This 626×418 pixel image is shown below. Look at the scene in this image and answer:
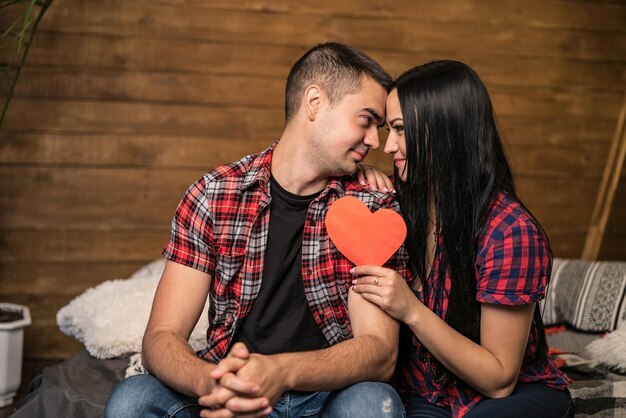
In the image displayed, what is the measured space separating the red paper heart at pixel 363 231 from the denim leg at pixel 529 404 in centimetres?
37

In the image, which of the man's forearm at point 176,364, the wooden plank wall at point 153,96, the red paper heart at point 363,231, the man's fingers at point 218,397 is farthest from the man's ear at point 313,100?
the wooden plank wall at point 153,96

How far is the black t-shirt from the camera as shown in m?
1.79

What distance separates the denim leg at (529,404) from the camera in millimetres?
1649

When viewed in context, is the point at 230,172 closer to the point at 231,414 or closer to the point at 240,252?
the point at 240,252

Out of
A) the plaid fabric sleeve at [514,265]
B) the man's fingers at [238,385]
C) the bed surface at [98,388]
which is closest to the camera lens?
the man's fingers at [238,385]

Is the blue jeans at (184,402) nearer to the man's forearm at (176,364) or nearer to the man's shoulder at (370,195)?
the man's forearm at (176,364)

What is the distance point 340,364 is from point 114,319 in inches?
44.6

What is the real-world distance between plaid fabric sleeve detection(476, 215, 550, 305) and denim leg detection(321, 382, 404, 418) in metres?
0.29

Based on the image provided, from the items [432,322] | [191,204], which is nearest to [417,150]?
[432,322]

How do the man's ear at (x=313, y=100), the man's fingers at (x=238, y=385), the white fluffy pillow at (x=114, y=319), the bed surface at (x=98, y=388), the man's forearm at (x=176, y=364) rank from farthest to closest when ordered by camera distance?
the white fluffy pillow at (x=114, y=319)
the bed surface at (x=98, y=388)
the man's ear at (x=313, y=100)
the man's forearm at (x=176, y=364)
the man's fingers at (x=238, y=385)

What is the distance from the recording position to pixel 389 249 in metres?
1.73

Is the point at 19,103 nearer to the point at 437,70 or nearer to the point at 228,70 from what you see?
the point at 228,70

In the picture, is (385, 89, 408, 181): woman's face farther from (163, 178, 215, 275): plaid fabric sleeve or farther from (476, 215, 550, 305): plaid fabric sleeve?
(163, 178, 215, 275): plaid fabric sleeve

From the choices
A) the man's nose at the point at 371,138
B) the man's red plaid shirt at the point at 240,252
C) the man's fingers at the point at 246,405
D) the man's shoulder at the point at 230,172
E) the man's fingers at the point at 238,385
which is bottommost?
the man's fingers at the point at 246,405
